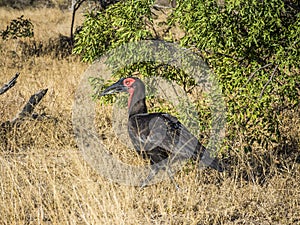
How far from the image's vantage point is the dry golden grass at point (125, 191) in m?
4.22

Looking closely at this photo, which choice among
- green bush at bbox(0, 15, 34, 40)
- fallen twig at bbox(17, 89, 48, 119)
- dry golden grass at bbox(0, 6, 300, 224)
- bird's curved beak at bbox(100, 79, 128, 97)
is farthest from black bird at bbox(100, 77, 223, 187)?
green bush at bbox(0, 15, 34, 40)

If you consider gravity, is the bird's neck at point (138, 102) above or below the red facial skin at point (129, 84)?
below

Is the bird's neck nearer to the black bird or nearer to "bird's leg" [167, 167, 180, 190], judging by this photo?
the black bird

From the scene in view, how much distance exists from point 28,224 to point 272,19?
10.1 feet

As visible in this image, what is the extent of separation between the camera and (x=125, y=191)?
15.0 feet

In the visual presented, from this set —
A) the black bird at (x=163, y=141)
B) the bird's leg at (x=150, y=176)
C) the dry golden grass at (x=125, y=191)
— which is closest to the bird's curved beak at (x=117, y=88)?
the black bird at (x=163, y=141)

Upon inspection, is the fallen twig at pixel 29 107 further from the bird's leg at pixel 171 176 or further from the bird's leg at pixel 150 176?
the bird's leg at pixel 171 176

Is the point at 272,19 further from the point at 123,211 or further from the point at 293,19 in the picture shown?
the point at 123,211

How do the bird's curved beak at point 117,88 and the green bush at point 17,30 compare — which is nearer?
the bird's curved beak at point 117,88

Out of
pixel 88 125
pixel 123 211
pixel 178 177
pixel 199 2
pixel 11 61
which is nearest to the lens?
pixel 123 211

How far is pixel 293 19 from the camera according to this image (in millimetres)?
5344

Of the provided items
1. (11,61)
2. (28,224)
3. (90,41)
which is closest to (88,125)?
(90,41)

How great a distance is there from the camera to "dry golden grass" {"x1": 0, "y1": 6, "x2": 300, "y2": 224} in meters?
4.22

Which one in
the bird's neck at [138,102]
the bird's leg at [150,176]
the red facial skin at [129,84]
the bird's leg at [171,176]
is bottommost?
the bird's leg at [150,176]
